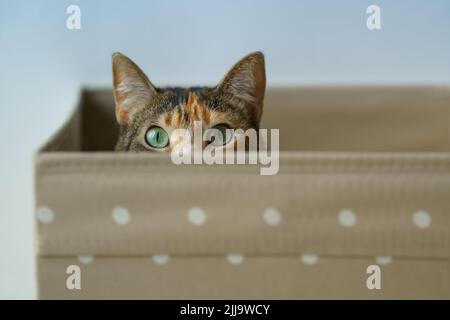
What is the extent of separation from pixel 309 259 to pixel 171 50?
1.75 ft

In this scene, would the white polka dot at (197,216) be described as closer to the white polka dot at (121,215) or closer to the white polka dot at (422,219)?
the white polka dot at (121,215)

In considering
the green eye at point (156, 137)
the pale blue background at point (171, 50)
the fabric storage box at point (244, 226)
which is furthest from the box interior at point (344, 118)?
the fabric storage box at point (244, 226)

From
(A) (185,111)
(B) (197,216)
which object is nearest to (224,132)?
(A) (185,111)

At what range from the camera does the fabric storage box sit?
0.53m

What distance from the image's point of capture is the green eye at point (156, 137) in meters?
0.72

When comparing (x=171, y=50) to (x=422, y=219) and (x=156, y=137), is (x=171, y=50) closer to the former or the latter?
(x=156, y=137)

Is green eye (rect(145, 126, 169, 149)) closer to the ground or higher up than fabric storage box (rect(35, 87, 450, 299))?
higher up

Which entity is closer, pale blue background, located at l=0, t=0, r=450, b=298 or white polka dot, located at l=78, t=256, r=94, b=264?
white polka dot, located at l=78, t=256, r=94, b=264

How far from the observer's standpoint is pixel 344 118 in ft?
3.05

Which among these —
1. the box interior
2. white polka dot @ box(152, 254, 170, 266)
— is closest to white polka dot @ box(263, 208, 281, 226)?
white polka dot @ box(152, 254, 170, 266)

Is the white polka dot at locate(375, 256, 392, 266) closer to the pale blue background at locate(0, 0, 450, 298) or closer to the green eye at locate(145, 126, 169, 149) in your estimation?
the green eye at locate(145, 126, 169, 149)

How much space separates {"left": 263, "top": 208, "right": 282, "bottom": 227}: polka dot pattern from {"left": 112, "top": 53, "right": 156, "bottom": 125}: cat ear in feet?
0.93

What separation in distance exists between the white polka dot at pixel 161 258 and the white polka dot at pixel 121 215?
5cm

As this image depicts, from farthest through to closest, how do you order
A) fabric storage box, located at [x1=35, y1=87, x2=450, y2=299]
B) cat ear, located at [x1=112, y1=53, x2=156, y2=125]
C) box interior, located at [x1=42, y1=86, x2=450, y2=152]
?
box interior, located at [x1=42, y1=86, x2=450, y2=152], cat ear, located at [x1=112, y1=53, x2=156, y2=125], fabric storage box, located at [x1=35, y1=87, x2=450, y2=299]
